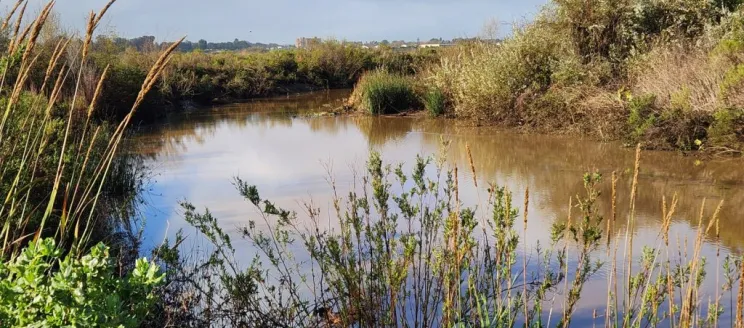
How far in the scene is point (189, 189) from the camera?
753cm

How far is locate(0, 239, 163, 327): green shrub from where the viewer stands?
1.29 metres

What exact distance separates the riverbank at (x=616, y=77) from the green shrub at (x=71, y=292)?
771cm

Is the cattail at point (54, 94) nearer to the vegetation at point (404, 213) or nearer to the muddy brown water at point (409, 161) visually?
the vegetation at point (404, 213)

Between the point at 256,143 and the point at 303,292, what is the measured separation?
24.5ft

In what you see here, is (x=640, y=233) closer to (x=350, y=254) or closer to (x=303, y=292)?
(x=303, y=292)

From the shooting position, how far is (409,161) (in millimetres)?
8531

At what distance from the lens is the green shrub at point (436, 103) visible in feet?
43.9

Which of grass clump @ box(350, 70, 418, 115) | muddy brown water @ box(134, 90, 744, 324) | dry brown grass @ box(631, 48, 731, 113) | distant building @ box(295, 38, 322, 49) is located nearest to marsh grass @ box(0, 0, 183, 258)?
muddy brown water @ box(134, 90, 744, 324)

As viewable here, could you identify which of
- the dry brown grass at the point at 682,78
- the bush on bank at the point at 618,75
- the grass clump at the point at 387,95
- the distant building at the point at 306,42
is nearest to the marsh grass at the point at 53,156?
the bush on bank at the point at 618,75

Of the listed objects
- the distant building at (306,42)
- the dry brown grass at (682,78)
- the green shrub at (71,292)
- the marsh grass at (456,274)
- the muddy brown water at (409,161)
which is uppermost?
the distant building at (306,42)

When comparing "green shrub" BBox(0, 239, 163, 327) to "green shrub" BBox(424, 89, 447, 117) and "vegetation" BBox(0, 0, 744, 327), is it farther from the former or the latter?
"green shrub" BBox(424, 89, 447, 117)

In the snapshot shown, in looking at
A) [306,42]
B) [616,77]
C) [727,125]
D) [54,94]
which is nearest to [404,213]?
[54,94]

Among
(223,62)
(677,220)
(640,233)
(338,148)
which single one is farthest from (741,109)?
(223,62)

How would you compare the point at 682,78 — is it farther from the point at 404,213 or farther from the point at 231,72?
the point at 231,72
